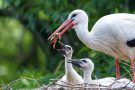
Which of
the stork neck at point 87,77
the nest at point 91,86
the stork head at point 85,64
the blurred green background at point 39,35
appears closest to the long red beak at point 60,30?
the stork head at point 85,64

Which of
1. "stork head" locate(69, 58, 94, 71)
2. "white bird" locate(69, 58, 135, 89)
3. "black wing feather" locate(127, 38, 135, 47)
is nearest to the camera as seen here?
"white bird" locate(69, 58, 135, 89)

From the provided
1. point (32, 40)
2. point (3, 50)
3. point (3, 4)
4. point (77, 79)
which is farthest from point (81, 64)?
point (3, 50)

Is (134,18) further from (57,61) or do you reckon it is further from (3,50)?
(3,50)

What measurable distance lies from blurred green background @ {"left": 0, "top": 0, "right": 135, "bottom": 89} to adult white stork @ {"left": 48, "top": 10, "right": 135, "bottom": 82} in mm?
2301

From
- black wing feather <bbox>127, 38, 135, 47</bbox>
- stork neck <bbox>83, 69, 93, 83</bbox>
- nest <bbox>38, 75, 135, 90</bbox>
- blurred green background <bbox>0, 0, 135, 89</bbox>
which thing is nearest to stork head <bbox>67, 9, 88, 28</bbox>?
black wing feather <bbox>127, 38, 135, 47</bbox>

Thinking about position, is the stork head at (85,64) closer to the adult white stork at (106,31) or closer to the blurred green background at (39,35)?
the adult white stork at (106,31)

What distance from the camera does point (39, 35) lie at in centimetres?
2333

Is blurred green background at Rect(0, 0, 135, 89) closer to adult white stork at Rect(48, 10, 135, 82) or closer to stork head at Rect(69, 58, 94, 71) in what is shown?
adult white stork at Rect(48, 10, 135, 82)

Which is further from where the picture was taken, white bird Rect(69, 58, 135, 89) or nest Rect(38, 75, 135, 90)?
white bird Rect(69, 58, 135, 89)

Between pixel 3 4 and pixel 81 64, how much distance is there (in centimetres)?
669

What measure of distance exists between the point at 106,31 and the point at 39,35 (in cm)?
705

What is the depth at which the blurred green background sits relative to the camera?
822 inches

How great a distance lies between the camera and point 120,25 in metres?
16.4

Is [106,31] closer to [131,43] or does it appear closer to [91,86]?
[131,43]
